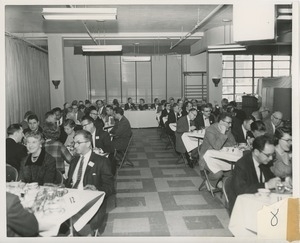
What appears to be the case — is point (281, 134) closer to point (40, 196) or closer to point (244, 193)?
point (244, 193)

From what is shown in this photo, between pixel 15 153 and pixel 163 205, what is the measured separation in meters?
2.15

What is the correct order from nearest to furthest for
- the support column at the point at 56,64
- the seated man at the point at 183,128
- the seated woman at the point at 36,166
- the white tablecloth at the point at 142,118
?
1. the seated woman at the point at 36,166
2. the seated man at the point at 183,128
3. the support column at the point at 56,64
4. the white tablecloth at the point at 142,118

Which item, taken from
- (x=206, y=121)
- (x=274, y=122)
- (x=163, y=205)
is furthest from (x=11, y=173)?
(x=206, y=121)

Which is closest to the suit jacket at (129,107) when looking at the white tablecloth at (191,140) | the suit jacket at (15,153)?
the white tablecloth at (191,140)

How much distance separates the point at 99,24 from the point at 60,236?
7.83 metres

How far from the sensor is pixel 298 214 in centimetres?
317

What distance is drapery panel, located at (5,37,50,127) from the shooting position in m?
9.91

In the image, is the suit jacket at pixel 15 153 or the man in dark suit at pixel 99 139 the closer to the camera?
the suit jacket at pixel 15 153

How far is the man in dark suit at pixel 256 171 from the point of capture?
3.57 m

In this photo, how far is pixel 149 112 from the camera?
44.7ft

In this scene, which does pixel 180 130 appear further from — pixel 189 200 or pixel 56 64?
pixel 56 64

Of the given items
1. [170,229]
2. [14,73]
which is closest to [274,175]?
[170,229]

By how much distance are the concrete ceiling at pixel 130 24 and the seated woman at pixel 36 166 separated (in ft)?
13.2

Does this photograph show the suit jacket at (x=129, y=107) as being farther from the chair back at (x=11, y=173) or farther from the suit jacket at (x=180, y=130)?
the chair back at (x=11, y=173)
